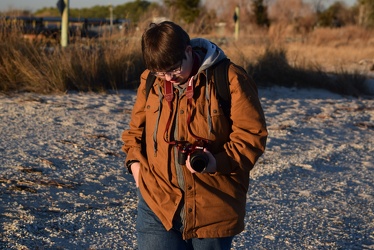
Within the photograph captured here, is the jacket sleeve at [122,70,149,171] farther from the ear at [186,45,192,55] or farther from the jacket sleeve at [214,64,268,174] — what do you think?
the jacket sleeve at [214,64,268,174]

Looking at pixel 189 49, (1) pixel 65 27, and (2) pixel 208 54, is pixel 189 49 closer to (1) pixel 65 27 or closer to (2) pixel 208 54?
(2) pixel 208 54

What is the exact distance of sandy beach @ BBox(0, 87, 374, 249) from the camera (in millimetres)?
4668

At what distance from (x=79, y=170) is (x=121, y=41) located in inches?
209

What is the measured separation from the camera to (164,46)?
2.54 m

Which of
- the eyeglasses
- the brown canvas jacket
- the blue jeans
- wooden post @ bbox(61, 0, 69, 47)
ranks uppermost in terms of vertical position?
the eyeglasses

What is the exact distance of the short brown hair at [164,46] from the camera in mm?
2541

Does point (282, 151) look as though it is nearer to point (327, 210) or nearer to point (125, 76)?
point (327, 210)

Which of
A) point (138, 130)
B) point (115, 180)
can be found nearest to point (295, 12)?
point (115, 180)

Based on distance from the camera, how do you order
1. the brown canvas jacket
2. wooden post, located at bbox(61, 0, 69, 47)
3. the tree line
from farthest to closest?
the tree line < wooden post, located at bbox(61, 0, 69, 47) < the brown canvas jacket

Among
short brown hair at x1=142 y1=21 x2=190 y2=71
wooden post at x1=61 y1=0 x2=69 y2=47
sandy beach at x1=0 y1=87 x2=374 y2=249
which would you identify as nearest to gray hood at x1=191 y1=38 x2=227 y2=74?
short brown hair at x1=142 y1=21 x2=190 y2=71

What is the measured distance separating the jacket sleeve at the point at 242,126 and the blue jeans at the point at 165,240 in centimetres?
31

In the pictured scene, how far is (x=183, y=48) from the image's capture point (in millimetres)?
2576

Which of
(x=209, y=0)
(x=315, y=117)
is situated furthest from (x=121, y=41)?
(x=209, y=0)

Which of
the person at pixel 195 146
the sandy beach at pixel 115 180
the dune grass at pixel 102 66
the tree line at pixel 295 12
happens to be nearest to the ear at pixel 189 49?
the person at pixel 195 146
